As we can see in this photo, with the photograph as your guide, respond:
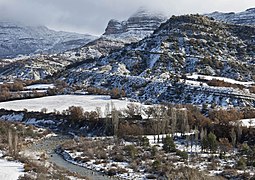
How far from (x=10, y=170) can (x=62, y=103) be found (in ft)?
258

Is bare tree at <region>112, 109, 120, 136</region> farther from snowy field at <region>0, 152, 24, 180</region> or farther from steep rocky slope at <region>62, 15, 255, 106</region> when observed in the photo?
snowy field at <region>0, 152, 24, 180</region>

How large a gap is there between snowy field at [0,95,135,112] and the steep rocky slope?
12.9 m

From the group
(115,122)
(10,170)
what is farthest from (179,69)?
(10,170)

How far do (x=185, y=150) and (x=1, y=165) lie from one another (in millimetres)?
32488

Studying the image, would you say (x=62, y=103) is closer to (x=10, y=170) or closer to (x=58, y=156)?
(x=58, y=156)

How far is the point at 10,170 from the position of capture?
2368 inches

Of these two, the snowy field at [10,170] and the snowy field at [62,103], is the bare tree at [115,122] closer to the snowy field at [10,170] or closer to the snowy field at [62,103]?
the snowy field at [62,103]

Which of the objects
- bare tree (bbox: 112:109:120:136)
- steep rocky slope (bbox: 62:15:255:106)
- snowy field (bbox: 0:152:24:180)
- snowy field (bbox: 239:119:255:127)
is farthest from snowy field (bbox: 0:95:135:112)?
snowy field (bbox: 0:152:24:180)

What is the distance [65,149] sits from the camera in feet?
276

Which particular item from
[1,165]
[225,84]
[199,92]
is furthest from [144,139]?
[225,84]

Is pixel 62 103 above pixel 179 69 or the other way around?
the other way around

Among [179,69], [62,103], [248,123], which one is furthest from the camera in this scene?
[179,69]

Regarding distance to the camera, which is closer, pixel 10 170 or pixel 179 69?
pixel 10 170

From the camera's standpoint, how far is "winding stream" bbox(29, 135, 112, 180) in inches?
2527
